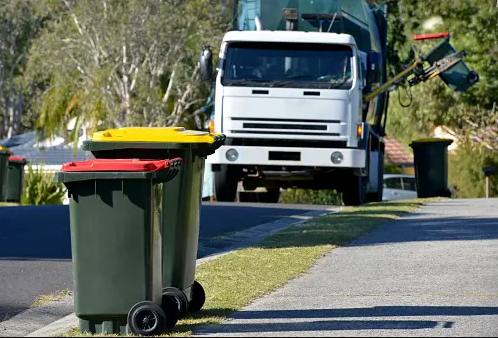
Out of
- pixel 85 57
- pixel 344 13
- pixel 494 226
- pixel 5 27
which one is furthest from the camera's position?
pixel 5 27

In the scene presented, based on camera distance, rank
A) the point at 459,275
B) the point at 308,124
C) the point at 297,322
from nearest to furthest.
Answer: the point at 297,322 < the point at 459,275 < the point at 308,124

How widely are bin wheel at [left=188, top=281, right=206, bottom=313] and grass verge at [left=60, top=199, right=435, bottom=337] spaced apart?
2.0 inches

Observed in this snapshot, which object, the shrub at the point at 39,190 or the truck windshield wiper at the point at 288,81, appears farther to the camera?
the shrub at the point at 39,190

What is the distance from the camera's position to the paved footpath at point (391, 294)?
24.2 feet

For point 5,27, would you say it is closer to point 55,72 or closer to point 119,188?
point 55,72

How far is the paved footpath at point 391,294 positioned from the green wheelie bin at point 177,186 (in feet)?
Result: 1.39

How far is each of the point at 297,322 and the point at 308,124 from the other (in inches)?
495

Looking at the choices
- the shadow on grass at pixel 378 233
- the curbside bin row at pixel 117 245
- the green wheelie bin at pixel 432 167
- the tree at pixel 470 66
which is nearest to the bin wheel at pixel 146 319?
the curbside bin row at pixel 117 245

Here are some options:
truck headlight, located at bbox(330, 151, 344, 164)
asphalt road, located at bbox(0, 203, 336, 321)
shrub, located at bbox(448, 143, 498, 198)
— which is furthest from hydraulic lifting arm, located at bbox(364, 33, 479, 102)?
shrub, located at bbox(448, 143, 498, 198)

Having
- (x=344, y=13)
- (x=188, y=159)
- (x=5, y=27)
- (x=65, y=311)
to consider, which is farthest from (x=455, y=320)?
(x=5, y=27)

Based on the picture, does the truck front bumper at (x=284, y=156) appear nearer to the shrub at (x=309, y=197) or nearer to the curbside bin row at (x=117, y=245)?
the curbside bin row at (x=117, y=245)

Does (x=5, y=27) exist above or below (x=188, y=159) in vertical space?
above

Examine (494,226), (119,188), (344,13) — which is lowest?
(494,226)

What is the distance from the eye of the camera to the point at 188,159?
8.23 m
